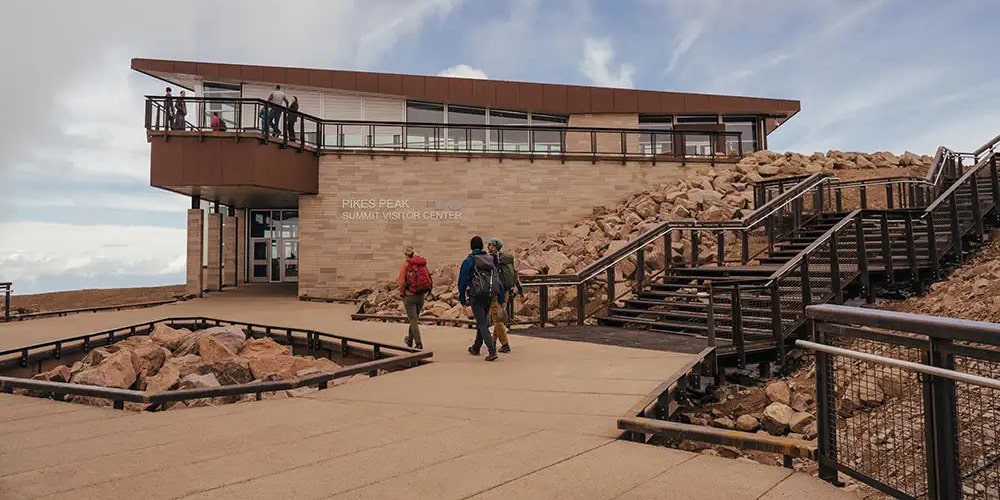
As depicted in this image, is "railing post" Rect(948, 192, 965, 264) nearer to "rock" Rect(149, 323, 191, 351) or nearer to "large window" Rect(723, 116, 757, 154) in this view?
"rock" Rect(149, 323, 191, 351)

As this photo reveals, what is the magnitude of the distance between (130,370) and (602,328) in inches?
296

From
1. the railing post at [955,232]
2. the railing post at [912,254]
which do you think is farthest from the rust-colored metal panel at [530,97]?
the railing post at [912,254]

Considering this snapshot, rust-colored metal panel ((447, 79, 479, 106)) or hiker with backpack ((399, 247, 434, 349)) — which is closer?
hiker with backpack ((399, 247, 434, 349))

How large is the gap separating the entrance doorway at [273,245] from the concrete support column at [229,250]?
102 cm

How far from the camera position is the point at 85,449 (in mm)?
4098

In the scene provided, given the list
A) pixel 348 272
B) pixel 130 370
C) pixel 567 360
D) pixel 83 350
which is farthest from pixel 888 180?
pixel 83 350

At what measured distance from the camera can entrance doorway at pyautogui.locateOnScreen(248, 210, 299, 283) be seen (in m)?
25.3

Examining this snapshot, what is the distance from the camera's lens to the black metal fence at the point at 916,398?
2.59 metres

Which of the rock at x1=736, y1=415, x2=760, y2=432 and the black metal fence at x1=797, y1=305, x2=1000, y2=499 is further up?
the black metal fence at x1=797, y1=305, x2=1000, y2=499

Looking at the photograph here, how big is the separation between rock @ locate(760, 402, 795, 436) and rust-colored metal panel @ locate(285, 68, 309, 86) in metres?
Result: 22.8

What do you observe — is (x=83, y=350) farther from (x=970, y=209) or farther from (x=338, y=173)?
(x=970, y=209)

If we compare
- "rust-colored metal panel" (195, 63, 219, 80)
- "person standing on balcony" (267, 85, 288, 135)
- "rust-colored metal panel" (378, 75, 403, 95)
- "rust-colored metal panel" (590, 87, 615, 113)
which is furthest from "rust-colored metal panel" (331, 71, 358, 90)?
"rust-colored metal panel" (590, 87, 615, 113)

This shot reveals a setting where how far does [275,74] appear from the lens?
23.9m

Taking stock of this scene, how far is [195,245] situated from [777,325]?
1871cm
